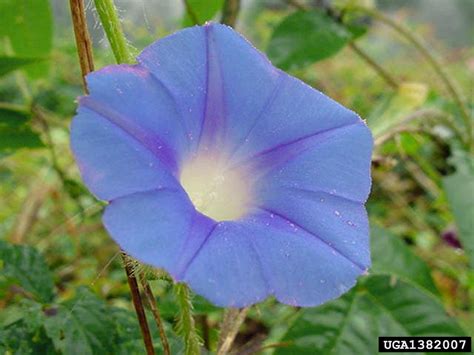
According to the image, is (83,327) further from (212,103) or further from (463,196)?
(463,196)

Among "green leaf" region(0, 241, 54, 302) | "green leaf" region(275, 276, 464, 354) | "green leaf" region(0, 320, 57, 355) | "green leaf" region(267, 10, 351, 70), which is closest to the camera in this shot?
"green leaf" region(0, 320, 57, 355)

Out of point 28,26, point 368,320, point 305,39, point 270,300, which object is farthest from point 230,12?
point 368,320

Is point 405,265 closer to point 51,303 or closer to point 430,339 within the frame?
point 430,339

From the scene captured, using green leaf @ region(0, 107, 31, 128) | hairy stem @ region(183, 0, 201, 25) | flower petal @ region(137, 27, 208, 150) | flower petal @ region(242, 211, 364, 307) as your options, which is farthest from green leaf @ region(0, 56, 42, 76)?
flower petal @ region(242, 211, 364, 307)

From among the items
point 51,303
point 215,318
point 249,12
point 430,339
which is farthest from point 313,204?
point 249,12

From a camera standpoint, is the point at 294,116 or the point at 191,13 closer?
the point at 294,116

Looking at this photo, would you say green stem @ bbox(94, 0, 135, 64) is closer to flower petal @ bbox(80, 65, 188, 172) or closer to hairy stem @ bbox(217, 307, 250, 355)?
flower petal @ bbox(80, 65, 188, 172)
